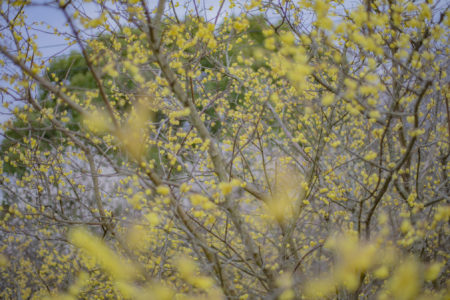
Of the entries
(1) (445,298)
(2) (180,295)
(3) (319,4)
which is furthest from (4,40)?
(1) (445,298)

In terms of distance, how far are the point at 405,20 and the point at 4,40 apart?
391cm

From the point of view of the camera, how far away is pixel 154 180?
204 cm

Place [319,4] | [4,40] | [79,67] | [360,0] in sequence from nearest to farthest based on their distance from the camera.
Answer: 1. [319,4]
2. [4,40]
3. [360,0]
4. [79,67]

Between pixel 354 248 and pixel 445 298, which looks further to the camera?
pixel 354 248

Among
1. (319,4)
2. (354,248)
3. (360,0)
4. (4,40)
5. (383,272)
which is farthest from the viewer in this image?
(360,0)

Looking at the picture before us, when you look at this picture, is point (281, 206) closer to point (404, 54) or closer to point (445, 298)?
point (445, 298)

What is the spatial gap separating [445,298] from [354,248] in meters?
0.73

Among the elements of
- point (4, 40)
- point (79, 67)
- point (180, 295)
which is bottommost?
point (180, 295)

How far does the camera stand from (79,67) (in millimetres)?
9742

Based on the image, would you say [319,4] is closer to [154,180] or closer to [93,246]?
[154,180]

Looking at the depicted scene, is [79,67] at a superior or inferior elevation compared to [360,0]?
superior

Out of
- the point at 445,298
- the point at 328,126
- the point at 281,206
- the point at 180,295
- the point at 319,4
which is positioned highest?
the point at 319,4

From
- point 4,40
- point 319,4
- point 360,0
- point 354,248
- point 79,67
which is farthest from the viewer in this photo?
point 79,67

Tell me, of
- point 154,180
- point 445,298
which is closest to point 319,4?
point 154,180
